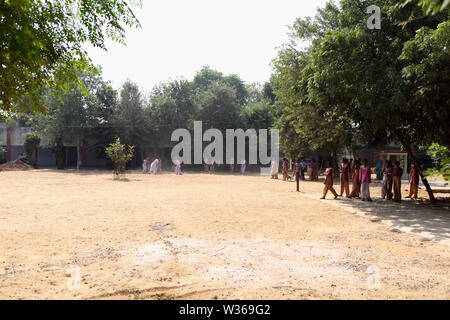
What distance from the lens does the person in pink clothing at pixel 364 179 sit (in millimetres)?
13164

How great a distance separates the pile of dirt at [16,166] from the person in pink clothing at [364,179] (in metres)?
34.7

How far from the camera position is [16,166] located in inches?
1446

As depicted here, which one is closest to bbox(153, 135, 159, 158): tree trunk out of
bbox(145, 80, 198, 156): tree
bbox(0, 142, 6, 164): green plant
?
bbox(145, 80, 198, 156): tree

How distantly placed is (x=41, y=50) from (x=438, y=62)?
9.45m

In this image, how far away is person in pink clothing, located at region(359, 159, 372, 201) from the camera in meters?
13.2

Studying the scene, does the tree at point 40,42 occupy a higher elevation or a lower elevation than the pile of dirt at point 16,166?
higher

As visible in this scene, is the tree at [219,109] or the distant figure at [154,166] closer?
the distant figure at [154,166]

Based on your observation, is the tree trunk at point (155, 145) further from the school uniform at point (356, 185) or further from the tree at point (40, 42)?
the tree at point (40, 42)

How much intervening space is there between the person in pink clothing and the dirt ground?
79.8 inches

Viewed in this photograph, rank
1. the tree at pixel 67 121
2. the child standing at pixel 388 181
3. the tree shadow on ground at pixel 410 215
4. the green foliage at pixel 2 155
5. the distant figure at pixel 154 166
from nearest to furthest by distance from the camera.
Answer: the tree shadow on ground at pixel 410 215, the child standing at pixel 388 181, the distant figure at pixel 154 166, the tree at pixel 67 121, the green foliage at pixel 2 155

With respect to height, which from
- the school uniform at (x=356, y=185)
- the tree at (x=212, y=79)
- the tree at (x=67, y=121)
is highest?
the tree at (x=212, y=79)

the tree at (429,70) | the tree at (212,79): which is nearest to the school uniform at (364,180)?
the tree at (429,70)

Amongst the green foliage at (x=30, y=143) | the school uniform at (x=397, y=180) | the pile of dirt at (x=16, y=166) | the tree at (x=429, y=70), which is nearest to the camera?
the tree at (x=429, y=70)
